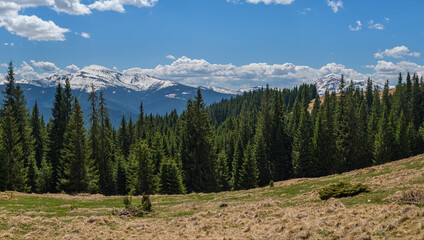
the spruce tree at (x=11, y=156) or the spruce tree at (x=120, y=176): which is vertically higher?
the spruce tree at (x=11, y=156)

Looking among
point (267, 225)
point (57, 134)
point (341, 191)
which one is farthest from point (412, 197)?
point (57, 134)

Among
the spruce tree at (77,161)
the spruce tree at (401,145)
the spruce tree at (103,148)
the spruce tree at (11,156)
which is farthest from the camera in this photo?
the spruce tree at (401,145)

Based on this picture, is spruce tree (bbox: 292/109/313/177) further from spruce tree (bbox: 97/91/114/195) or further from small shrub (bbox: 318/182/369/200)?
small shrub (bbox: 318/182/369/200)

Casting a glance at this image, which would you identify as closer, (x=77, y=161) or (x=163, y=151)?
(x=77, y=161)

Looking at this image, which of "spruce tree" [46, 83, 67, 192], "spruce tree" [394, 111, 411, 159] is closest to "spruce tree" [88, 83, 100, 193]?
"spruce tree" [46, 83, 67, 192]

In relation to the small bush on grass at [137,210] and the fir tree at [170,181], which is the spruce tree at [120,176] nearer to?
the fir tree at [170,181]

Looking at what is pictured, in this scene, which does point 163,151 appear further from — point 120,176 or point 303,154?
point 303,154

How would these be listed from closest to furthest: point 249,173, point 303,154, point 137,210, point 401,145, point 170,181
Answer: point 137,210 < point 170,181 < point 249,173 < point 303,154 < point 401,145

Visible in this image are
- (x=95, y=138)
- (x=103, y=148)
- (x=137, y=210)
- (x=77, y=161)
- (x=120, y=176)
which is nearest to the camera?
(x=137, y=210)

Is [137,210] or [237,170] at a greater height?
[137,210]

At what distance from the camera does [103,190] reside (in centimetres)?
5041

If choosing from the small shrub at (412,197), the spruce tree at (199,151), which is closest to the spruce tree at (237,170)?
the spruce tree at (199,151)

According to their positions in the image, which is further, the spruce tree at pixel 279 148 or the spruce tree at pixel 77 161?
the spruce tree at pixel 279 148

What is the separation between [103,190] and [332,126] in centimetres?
4859
